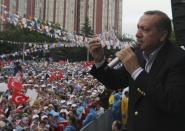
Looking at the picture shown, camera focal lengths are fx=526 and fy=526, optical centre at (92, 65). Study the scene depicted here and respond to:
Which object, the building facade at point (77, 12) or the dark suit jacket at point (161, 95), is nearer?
the dark suit jacket at point (161, 95)

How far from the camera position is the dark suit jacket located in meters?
2.76

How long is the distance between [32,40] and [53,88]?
45.2 m

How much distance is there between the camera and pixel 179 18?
3229 millimetres

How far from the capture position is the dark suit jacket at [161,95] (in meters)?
2.76

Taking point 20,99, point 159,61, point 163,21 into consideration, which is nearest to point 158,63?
point 159,61

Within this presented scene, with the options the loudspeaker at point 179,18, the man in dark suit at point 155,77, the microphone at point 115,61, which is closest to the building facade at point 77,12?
the loudspeaker at point 179,18

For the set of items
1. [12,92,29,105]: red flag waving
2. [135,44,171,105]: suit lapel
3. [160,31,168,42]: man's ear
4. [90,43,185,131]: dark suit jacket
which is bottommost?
[12,92,29,105]: red flag waving

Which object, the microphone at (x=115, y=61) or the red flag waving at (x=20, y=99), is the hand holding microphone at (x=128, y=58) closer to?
the microphone at (x=115, y=61)

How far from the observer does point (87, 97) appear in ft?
64.7

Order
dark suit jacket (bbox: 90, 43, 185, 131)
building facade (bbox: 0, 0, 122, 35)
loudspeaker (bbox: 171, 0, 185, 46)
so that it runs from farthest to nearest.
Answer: building facade (bbox: 0, 0, 122, 35), loudspeaker (bbox: 171, 0, 185, 46), dark suit jacket (bbox: 90, 43, 185, 131)

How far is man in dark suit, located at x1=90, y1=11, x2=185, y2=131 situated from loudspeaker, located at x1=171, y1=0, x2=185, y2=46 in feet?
0.65

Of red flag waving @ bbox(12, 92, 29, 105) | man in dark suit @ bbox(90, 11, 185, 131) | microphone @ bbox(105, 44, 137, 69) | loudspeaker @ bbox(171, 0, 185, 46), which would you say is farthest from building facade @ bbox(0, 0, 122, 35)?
man in dark suit @ bbox(90, 11, 185, 131)

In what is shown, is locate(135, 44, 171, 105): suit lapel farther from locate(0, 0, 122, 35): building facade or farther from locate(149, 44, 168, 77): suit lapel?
locate(0, 0, 122, 35): building facade

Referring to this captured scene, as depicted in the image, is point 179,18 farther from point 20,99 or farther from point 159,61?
point 20,99
